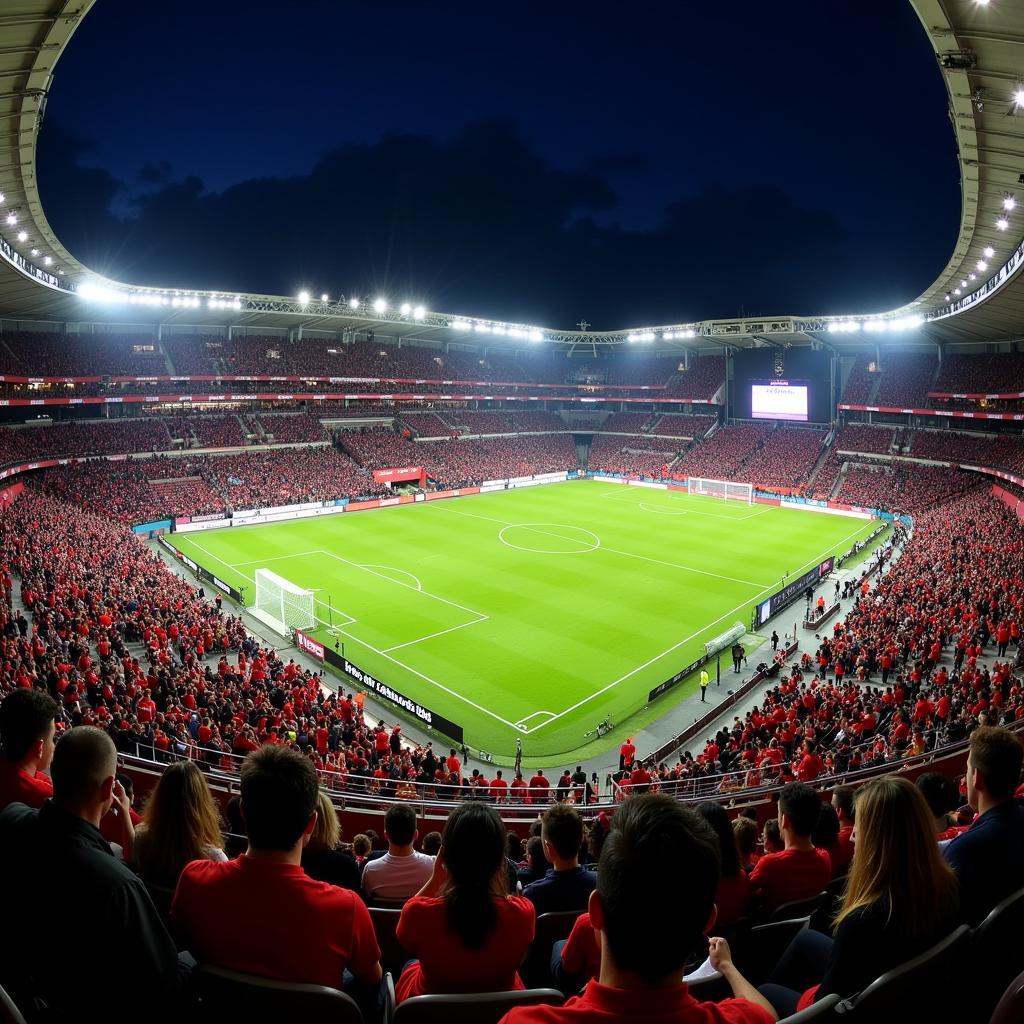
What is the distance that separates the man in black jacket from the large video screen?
7260cm

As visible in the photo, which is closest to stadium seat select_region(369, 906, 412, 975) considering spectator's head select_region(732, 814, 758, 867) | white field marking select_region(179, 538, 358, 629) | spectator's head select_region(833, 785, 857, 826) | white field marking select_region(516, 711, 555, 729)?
spectator's head select_region(732, 814, 758, 867)

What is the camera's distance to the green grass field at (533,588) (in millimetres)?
23406

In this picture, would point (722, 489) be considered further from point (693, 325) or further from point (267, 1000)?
point (267, 1000)

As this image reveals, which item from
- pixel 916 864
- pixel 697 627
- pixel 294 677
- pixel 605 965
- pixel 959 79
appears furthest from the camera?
pixel 697 627

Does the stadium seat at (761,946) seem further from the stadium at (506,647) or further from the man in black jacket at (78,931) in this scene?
the man in black jacket at (78,931)

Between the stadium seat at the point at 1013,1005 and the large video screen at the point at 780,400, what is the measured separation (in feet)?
235

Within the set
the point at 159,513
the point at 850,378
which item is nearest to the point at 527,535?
the point at 159,513

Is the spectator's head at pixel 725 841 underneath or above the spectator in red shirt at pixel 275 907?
underneath

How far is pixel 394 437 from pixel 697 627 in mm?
44011

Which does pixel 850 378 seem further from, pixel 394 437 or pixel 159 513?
pixel 159 513

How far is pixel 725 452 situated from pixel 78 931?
71.0 metres

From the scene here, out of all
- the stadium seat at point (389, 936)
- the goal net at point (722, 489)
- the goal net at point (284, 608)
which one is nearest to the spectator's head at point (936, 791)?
the stadium seat at point (389, 936)

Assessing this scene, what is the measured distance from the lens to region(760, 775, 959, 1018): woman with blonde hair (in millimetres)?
2895

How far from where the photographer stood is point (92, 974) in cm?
259
